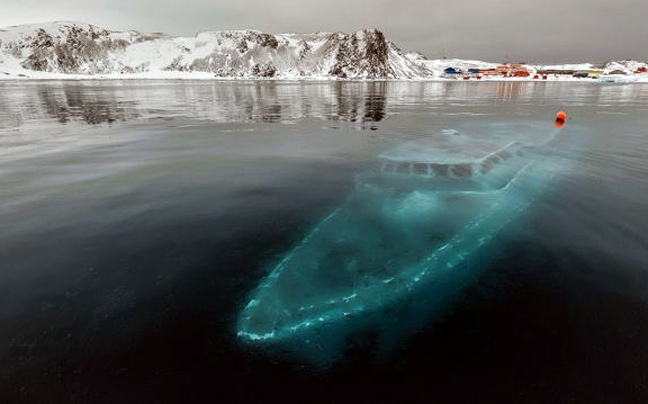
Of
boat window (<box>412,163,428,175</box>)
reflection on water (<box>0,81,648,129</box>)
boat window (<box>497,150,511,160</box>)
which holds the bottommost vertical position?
boat window (<box>497,150,511,160</box>)

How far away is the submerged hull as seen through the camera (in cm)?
622

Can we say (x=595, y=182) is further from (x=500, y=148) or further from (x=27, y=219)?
(x=27, y=219)

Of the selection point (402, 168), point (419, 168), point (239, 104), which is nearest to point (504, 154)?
point (419, 168)

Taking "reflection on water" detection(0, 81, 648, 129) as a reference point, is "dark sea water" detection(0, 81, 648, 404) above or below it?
below

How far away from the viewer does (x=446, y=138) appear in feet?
74.1

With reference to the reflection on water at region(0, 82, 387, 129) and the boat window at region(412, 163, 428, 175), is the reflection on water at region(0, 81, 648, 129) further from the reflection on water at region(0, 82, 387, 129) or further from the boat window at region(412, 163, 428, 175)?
the boat window at region(412, 163, 428, 175)

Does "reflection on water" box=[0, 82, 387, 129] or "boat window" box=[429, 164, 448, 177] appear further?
"reflection on water" box=[0, 82, 387, 129]

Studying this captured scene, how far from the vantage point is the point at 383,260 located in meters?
8.32

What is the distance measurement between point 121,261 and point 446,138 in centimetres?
2026

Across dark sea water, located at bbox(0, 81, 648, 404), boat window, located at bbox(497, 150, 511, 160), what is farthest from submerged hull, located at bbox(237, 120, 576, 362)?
boat window, located at bbox(497, 150, 511, 160)

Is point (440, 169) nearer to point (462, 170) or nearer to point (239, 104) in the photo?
point (462, 170)

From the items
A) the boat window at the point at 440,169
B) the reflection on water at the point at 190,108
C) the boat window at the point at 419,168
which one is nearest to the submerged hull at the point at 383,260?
the boat window at the point at 440,169

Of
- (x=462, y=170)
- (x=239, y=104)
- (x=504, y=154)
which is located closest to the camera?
(x=462, y=170)

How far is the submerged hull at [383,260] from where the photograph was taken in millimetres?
6219
